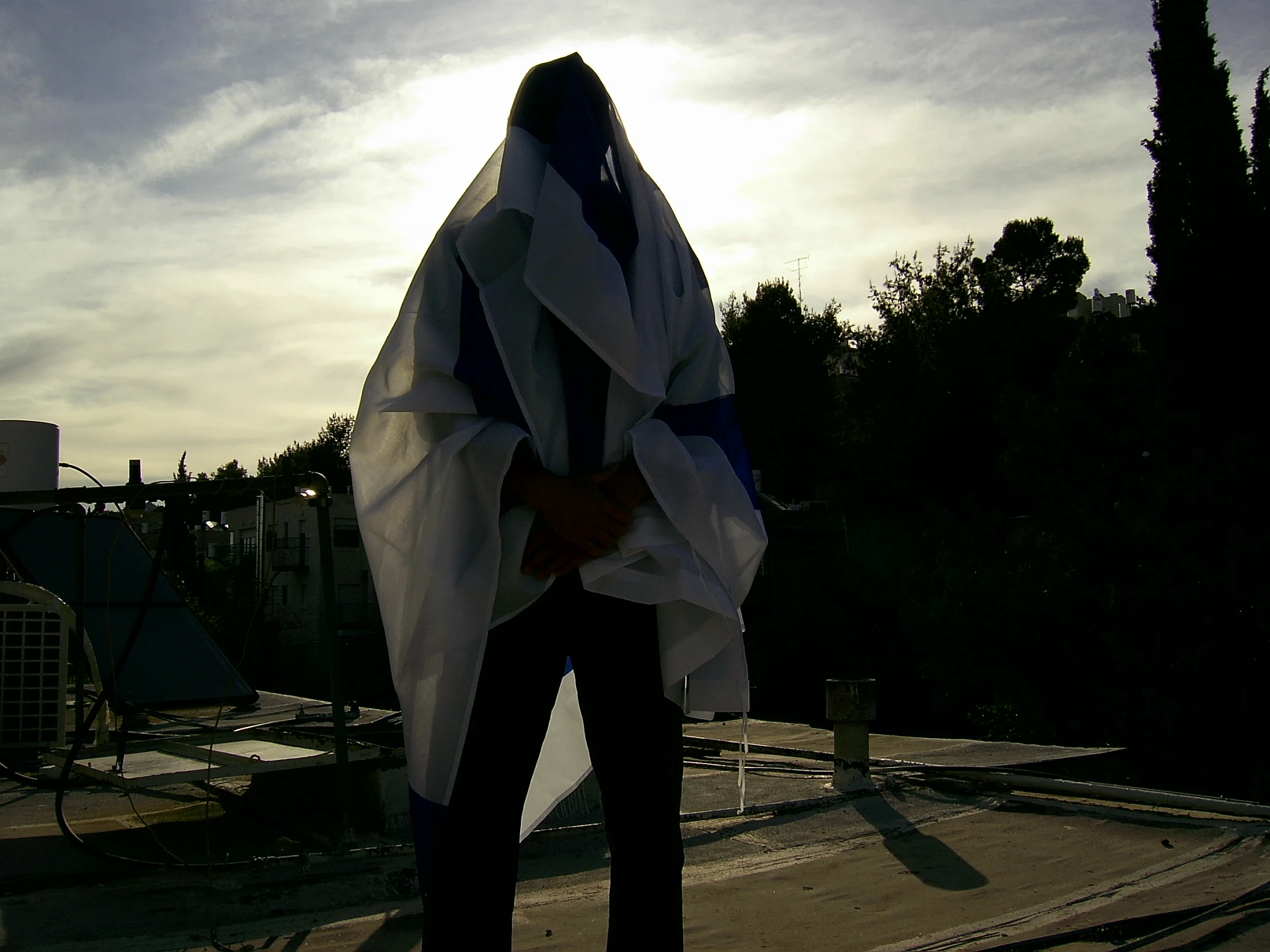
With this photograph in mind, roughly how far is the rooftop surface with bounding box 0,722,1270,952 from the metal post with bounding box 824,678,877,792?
5.2 inches

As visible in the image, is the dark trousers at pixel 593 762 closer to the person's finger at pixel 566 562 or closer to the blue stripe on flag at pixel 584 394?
the person's finger at pixel 566 562

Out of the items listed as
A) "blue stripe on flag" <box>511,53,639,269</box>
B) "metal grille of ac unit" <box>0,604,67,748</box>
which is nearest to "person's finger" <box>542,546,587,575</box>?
"blue stripe on flag" <box>511,53,639,269</box>

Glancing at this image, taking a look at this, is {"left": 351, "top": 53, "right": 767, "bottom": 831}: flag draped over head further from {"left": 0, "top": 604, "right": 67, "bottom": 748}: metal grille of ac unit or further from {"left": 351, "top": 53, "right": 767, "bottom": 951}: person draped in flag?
{"left": 0, "top": 604, "right": 67, "bottom": 748}: metal grille of ac unit

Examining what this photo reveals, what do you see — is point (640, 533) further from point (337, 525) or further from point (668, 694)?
point (337, 525)

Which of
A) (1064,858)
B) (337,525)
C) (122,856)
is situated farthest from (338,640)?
(337,525)

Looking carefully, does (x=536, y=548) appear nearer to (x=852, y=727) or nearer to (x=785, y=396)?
(x=852, y=727)

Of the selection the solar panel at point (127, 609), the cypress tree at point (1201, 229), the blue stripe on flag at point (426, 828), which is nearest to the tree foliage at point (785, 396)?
the cypress tree at point (1201, 229)

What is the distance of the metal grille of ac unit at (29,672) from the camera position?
13.9ft

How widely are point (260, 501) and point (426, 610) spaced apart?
2341 millimetres

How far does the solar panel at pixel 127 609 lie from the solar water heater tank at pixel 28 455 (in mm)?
190

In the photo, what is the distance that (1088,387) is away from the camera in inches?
616

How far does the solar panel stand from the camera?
4.29 m

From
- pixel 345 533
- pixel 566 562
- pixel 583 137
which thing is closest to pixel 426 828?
pixel 566 562

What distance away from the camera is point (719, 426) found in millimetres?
1791
